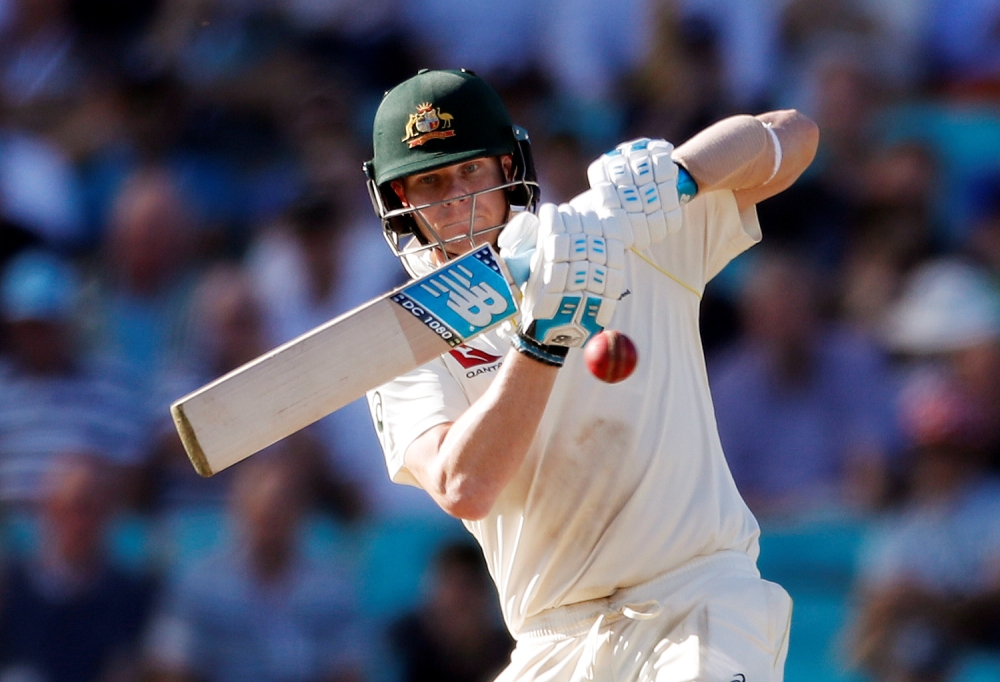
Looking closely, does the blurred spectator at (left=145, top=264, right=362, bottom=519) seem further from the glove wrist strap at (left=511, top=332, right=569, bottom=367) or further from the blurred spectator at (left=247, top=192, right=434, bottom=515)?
the glove wrist strap at (left=511, top=332, right=569, bottom=367)

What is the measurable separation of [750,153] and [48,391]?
3.69 metres

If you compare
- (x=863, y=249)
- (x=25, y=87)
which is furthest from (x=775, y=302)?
(x=25, y=87)

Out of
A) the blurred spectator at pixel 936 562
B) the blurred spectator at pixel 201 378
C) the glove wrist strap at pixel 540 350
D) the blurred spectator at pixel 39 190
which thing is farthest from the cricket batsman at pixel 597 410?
the blurred spectator at pixel 39 190

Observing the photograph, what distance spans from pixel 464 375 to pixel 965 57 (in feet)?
11.0

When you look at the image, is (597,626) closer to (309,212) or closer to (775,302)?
(775,302)

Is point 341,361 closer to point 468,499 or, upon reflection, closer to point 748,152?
point 468,499

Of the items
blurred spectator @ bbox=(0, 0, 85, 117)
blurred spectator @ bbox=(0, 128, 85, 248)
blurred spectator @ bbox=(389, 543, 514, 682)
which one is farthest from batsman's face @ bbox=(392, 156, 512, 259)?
blurred spectator @ bbox=(0, 0, 85, 117)

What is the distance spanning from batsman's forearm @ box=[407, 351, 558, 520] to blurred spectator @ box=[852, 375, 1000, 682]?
2.70 m

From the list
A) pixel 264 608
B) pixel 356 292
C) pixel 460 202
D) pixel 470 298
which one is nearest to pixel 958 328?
pixel 356 292

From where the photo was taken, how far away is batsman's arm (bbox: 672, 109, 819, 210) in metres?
2.38

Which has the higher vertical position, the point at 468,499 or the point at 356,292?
the point at 468,499

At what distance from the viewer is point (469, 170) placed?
2.63 metres

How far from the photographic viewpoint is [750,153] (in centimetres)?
246

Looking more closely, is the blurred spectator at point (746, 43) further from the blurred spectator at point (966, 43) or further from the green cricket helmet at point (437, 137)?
the green cricket helmet at point (437, 137)
